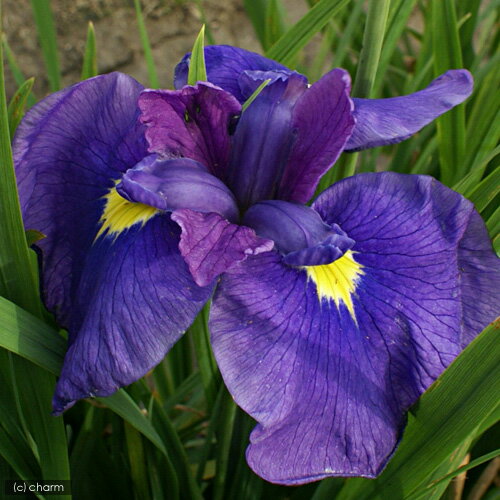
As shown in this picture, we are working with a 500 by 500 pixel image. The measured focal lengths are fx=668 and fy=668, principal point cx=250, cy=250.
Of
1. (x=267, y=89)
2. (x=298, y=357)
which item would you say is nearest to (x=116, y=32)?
(x=267, y=89)

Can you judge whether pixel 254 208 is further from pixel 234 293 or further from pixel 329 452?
pixel 329 452

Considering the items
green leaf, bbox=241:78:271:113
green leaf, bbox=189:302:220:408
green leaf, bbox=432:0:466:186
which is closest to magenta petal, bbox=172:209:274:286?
green leaf, bbox=241:78:271:113

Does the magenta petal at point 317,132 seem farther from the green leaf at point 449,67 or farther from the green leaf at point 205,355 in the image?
the green leaf at point 449,67

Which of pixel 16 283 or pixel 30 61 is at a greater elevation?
pixel 16 283

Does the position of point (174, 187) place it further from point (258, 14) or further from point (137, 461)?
point (258, 14)

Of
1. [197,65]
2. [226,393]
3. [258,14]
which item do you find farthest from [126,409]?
[258,14]

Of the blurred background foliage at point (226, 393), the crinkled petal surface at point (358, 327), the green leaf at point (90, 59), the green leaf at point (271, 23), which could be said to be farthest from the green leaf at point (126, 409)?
the green leaf at point (271, 23)
